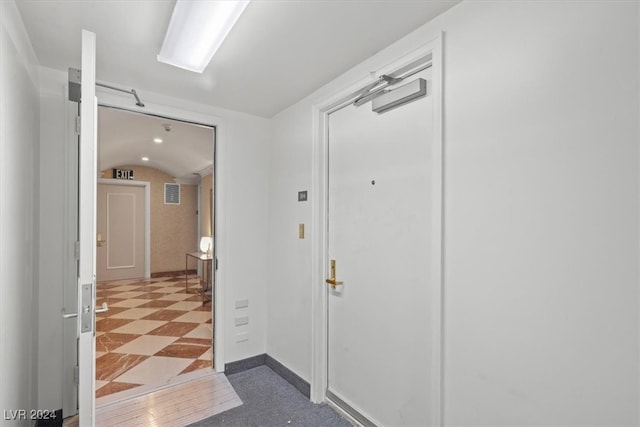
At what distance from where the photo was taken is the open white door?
49.3 inches

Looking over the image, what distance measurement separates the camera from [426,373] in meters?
1.62

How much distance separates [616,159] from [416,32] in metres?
1.11

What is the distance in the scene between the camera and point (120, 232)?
6633 mm

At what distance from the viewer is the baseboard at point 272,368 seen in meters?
2.42

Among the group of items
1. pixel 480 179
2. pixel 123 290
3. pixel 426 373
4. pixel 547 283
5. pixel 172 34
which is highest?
pixel 172 34

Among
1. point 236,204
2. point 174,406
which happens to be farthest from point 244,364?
point 236,204

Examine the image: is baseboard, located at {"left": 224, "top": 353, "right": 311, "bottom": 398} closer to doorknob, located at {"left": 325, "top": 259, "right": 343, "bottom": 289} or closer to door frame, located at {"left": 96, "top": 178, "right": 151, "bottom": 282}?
doorknob, located at {"left": 325, "top": 259, "right": 343, "bottom": 289}

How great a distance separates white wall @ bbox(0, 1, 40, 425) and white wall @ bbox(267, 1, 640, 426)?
1.94 metres

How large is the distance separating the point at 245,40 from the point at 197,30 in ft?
0.89

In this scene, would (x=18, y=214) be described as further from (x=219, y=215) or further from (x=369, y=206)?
(x=369, y=206)

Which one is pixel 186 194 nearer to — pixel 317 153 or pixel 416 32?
pixel 317 153

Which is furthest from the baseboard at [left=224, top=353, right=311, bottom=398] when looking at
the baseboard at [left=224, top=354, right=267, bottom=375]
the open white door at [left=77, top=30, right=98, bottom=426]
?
the open white door at [left=77, top=30, right=98, bottom=426]

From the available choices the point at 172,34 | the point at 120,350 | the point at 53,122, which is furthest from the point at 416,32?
the point at 120,350

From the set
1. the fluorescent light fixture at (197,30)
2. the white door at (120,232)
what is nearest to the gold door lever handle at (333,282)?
the fluorescent light fixture at (197,30)
